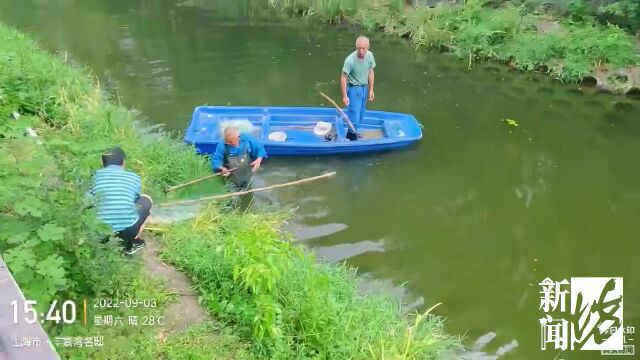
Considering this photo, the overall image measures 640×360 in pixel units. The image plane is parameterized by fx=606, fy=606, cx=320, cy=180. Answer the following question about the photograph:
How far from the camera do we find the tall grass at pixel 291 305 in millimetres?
4527

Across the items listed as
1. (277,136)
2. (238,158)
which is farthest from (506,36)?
(238,158)

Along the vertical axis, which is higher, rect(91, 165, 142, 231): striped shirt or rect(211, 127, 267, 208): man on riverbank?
rect(91, 165, 142, 231): striped shirt

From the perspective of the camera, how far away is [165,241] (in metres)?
5.81

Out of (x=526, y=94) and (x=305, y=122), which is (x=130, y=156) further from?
(x=526, y=94)

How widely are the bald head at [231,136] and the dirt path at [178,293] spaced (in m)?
1.91

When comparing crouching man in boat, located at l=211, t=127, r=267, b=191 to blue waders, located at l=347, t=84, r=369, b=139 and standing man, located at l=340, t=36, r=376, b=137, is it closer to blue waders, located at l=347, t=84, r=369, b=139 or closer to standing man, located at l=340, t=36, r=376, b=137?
standing man, located at l=340, t=36, r=376, b=137

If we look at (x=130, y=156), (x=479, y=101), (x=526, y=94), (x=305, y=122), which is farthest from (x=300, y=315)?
(x=526, y=94)

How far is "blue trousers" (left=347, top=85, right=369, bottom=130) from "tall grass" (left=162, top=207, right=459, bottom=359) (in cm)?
376

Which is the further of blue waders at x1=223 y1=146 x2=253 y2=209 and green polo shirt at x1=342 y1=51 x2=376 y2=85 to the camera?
green polo shirt at x1=342 y1=51 x2=376 y2=85

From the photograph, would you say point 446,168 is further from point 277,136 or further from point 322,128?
point 277,136

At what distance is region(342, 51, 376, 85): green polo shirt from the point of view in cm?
873

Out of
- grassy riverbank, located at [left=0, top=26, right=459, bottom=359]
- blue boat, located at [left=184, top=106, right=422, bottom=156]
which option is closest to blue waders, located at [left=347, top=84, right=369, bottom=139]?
blue boat, located at [left=184, top=106, right=422, bottom=156]

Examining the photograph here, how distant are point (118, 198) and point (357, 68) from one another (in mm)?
4711

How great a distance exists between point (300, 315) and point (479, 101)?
8.13 metres
